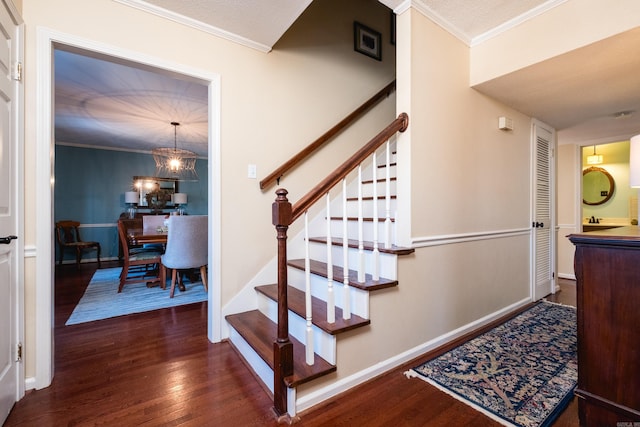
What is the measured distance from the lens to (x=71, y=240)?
5250mm

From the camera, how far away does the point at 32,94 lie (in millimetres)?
1539

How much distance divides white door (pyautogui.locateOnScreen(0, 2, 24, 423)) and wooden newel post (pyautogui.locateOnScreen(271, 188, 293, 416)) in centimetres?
122

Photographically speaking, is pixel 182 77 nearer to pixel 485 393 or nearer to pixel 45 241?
pixel 45 241

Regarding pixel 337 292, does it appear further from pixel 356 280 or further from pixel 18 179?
pixel 18 179

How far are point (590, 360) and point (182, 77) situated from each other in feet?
9.27

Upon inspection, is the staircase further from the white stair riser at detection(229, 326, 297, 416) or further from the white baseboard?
the white baseboard

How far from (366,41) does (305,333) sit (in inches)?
123

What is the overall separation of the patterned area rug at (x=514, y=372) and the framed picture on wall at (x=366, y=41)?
300 centimetres

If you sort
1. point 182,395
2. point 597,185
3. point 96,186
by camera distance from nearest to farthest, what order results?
point 182,395 < point 597,185 < point 96,186

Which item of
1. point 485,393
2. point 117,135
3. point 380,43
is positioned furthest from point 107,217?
point 485,393

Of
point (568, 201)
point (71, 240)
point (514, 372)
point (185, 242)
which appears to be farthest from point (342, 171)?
point (71, 240)

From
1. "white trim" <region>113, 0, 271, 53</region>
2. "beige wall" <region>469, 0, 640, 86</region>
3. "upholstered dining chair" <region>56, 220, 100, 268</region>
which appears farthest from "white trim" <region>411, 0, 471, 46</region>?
"upholstered dining chair" <region>56, 220, 100, 268</region>

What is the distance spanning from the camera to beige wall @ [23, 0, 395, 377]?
62.4 inches

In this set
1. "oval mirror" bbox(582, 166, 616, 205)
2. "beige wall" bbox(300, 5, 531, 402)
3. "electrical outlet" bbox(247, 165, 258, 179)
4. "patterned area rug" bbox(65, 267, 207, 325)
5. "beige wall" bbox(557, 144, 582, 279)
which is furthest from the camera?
"oval mirror" bbox(582, 166, 616, 205)
